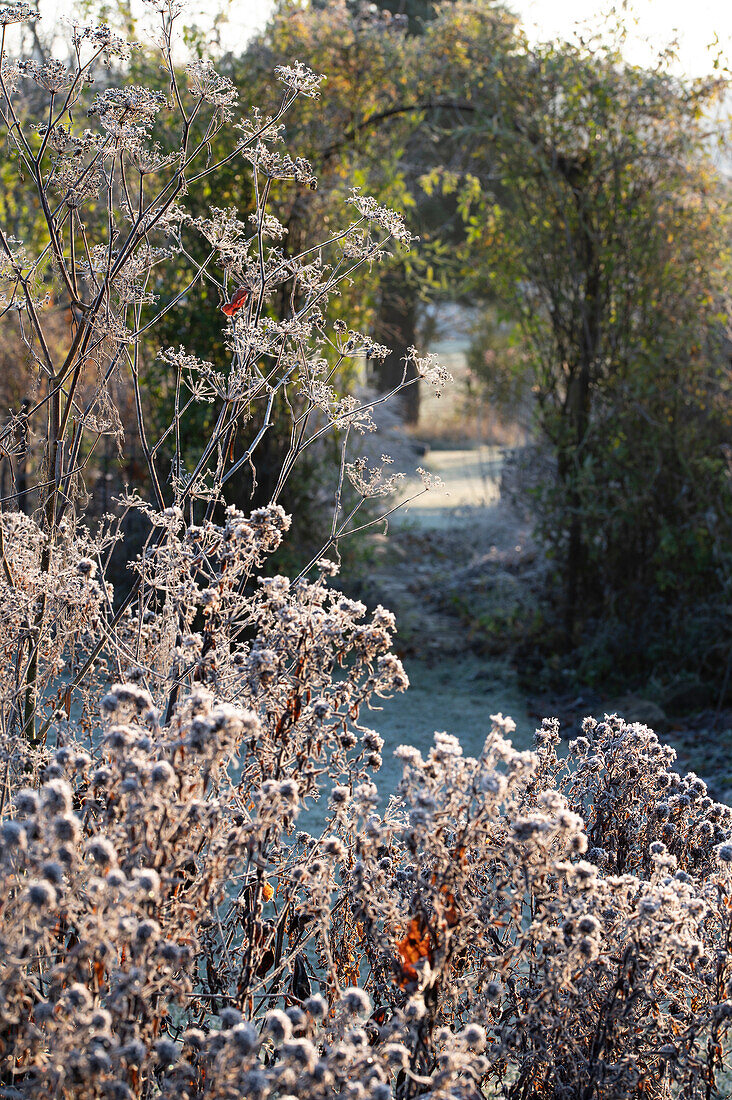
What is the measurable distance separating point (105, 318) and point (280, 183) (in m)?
3.84

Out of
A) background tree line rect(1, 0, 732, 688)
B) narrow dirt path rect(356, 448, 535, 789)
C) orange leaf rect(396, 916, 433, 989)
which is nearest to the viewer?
orange leaf rect(396, 916, 433, 989)

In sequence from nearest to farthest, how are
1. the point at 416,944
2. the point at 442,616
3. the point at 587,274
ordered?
the point at 416,944 → the point at 587,274 → the point at 442,616

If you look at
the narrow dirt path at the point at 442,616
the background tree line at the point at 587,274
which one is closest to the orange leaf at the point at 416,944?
the narrow dirt path at the point at 442,616

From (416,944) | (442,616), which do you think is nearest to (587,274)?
(442,616)

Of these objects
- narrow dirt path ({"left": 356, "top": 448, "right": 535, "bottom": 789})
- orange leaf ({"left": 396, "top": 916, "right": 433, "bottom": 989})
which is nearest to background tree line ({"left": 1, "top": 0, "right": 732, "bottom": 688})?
narrow dirt path ({"left": 356, "top": 448, "right": 535, "bottom": 789})

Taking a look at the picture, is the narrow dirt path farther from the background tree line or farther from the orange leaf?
the orange leaf

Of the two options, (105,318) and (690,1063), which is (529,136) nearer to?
(105,318)

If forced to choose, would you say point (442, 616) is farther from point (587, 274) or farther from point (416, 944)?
point (416, 944)

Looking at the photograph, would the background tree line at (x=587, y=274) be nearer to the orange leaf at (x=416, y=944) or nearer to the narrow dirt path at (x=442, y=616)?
the narrow dirt path at (x=442, y=616)

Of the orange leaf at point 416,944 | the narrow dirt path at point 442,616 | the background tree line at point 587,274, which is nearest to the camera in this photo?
the orange leaf at point 416,944

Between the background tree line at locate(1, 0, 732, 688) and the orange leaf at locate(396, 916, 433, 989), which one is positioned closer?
the orange leaf at locate(396, 916, 433, 989)

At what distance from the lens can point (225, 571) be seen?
6.42 ft

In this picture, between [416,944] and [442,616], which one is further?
[442,616]

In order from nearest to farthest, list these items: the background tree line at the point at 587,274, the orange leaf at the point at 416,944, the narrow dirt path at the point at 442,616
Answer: the orange leaf at the point at 416,944
the narrow dirt path at the point at 442,616
the background tree line at the point at 587,274
